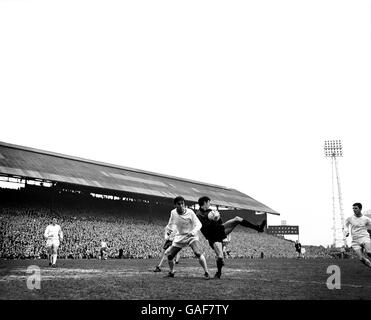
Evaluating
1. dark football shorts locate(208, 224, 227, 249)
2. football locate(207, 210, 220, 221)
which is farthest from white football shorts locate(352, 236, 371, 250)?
football locate(207, 210, 220, 221)

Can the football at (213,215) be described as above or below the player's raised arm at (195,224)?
above

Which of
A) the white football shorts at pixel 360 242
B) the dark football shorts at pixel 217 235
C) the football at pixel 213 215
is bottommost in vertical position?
the white football shorts at pixel 360 242

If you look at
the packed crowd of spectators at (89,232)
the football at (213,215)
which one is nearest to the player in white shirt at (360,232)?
the football at (213,215)

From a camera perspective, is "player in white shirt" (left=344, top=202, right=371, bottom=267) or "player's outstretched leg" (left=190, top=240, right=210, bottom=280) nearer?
"player's outstretched leg" (left=190, top=240, right=210, bottom=280)

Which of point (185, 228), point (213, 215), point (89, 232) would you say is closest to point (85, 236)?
point (89, 232)

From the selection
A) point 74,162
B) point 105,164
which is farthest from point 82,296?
point 105,164

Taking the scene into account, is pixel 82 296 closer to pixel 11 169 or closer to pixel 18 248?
pixel 18 248

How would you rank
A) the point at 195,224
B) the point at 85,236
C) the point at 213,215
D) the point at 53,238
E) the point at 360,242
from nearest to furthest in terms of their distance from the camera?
the point at 213,215, the point at 195,224, the point at 360,242, the point at 53,238, the point at 85,236

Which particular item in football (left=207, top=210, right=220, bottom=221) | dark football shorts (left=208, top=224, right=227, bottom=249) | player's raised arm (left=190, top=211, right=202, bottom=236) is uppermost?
football (left=207, top=210, right=220, bottom=221)

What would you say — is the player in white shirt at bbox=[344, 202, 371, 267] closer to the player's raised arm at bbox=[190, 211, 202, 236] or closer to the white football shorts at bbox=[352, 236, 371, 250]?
the white football shorts at bbox=[352, 236, 371, 250]

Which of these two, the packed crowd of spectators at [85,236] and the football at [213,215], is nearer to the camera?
the football at [213,215]

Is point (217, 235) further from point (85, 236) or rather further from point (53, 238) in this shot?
point (85, 236)

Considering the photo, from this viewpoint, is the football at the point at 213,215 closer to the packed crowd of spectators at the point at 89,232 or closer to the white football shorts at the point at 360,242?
the white football shorts at the point at 360,242
